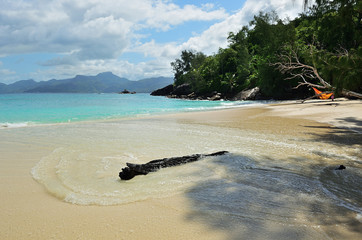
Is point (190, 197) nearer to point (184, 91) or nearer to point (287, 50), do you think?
point (287, 50)

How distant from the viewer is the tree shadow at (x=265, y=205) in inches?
88.4

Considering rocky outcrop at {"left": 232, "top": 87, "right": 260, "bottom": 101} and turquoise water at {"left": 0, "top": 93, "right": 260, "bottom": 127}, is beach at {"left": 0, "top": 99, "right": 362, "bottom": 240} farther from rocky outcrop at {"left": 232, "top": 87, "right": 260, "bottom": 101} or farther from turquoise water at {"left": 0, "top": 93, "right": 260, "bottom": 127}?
rocky outcrop at {"left": 232, "top": 87, "right": 260, "bottom": 101}

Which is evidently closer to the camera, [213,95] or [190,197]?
[190,197]

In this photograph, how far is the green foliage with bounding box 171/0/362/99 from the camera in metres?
7.83

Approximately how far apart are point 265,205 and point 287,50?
40714 millimetres

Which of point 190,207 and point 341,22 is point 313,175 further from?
point 341,22

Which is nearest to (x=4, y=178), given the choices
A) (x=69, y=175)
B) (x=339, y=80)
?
(x=69, y=175)

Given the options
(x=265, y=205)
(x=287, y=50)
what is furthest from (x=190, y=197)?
(x=287, y=50)

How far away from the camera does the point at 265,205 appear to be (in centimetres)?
278

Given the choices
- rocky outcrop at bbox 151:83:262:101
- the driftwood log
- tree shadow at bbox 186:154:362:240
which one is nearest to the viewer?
tree shadow at bbox 186:154:362:240

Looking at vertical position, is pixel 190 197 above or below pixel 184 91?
below

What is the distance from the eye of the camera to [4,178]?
429 cm

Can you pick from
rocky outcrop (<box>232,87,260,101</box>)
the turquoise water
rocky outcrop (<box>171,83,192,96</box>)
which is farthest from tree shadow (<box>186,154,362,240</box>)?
rocky outcrop (<box>171,83,192,96</box>)

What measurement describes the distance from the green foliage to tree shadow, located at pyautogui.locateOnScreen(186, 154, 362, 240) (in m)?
5.70
